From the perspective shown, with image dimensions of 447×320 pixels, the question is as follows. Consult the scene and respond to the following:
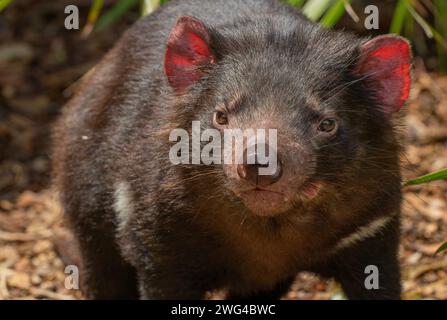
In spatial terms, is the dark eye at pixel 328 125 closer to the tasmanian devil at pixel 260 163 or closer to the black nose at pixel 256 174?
the tasmanian devil at pixel 260 163

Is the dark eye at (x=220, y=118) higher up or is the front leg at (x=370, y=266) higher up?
the dark eye at (x=220, y=118)

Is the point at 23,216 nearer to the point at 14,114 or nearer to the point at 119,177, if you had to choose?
the point at 14,114

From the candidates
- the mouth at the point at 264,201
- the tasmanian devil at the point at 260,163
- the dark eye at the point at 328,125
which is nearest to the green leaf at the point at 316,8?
the tasmanian devil at the point at 260,163

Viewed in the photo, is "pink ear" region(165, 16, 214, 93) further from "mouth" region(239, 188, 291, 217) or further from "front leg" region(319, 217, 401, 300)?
"front leg" region(319, 217, 401, 300)

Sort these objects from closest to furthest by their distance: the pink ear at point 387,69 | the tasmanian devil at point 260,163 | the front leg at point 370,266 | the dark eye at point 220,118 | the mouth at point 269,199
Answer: the mouth at point 269,199, the tasmanian devil at point 260,163, the dark eye at point 220,118, the pink ear at point 387,69, the front leg at point 370,266

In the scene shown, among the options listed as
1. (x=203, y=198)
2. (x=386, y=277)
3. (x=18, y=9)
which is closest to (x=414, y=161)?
(x=386, y=277)

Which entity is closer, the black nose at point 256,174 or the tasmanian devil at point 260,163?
the black nose at point 256,174

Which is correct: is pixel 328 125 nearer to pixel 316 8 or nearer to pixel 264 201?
pixel 264 201
